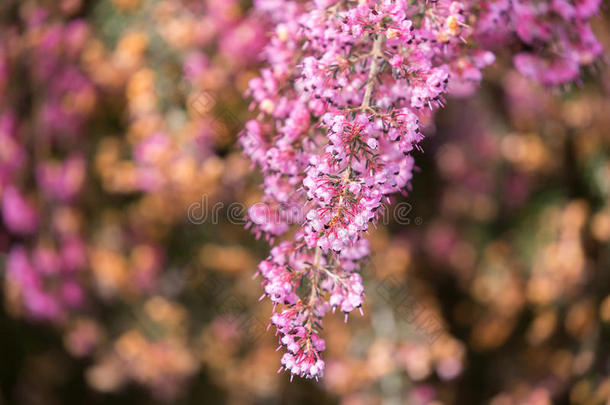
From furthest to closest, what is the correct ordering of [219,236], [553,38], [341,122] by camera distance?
1. [219,236]
2. [553,38]
3. [341,122]

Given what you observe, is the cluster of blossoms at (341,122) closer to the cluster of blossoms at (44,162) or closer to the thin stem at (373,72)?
the thin stem at (373,72)

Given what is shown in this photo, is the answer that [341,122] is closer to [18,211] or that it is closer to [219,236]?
[219,236]

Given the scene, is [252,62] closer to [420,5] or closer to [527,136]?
[420,5]

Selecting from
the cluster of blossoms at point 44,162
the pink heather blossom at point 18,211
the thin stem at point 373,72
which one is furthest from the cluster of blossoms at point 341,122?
the pink heather blossom at point 18,211

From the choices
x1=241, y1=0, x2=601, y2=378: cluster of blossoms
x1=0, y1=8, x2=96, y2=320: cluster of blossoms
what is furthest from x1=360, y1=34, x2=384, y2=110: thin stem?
x1=0, y1=8, x2=96, y2=320: cluster of blossoms

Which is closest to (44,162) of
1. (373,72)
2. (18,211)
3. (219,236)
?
(18,211)

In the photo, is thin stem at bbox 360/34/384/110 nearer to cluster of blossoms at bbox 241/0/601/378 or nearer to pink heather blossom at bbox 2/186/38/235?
cluster of blossoms at bbox 241/0/601/378
